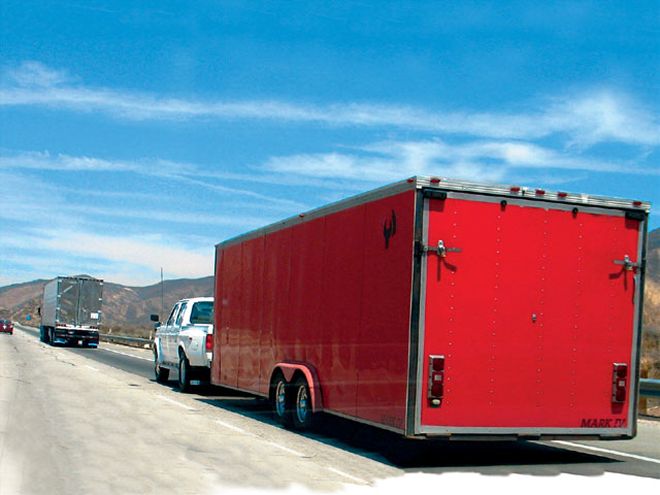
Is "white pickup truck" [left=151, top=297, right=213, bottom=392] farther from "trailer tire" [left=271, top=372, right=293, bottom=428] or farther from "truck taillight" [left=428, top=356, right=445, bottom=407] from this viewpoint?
"truck taillight" [left=428, top=356, right=445, bottom=407]

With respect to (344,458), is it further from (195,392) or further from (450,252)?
(195,392)

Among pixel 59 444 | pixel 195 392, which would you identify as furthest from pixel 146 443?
pixel 195 392

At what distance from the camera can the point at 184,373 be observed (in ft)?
66.5

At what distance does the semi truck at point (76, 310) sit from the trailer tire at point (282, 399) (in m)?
37.4

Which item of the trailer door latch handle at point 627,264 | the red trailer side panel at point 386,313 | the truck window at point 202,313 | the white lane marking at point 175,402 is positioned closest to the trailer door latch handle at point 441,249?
the red trailer side panel at point 386,313

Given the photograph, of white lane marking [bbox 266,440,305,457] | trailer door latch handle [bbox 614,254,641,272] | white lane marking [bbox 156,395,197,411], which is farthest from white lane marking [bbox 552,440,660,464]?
white lane marking [bbox 156,395,197,411]

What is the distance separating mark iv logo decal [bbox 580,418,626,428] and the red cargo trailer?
16 mm

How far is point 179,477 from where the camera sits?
30.2 ft

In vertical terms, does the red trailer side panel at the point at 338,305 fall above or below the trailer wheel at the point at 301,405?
above

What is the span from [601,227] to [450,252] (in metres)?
2.01

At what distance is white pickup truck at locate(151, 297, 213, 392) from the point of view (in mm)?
19562

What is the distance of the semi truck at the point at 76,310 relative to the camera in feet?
164

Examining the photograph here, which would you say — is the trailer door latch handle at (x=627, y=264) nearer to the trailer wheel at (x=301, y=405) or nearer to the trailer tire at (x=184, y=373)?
the trailer wheel at (x=301, y=405)

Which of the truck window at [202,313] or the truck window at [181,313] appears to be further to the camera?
the truck window at [181,313]
